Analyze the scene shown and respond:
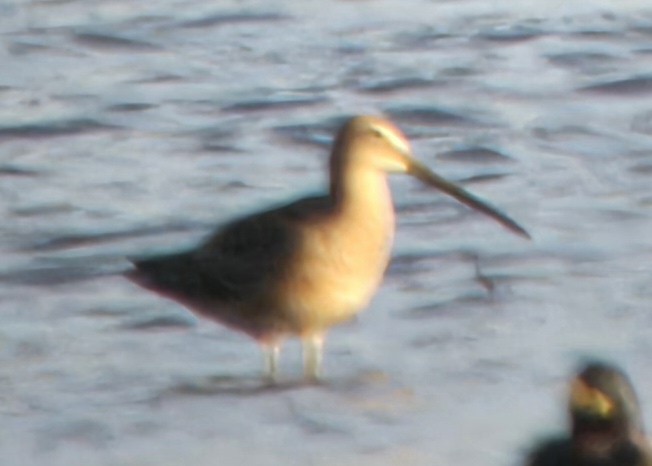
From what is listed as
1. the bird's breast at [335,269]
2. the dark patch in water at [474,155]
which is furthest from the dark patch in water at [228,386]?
the dark patch in water at [474,155]

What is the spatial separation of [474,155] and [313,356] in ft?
11.8

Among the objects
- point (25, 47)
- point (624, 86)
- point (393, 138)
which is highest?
point (393, 138)

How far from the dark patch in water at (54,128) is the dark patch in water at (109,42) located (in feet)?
5.56

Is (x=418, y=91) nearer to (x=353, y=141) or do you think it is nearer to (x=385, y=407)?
(x=353, y=141)

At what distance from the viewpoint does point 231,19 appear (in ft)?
51.2

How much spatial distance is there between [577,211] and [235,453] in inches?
136

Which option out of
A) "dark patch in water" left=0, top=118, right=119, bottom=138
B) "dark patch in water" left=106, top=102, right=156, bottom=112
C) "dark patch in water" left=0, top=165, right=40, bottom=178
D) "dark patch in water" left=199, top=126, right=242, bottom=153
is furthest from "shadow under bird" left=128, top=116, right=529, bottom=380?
"dark patch in water" left=106, top=102, right=156, bottom=112

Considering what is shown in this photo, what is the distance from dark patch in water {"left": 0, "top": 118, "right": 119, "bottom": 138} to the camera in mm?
13148

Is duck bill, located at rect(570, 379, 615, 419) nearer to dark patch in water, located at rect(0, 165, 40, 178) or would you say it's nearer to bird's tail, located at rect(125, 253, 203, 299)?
bird's tail, located at rect(125, 253, 203, 299)

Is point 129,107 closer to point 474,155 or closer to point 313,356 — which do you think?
point 474,155

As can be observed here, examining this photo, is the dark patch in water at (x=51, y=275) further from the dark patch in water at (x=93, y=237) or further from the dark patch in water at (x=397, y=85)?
the dark patch in water at (x=397, y=85)

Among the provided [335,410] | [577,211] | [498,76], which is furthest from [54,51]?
[335,410]

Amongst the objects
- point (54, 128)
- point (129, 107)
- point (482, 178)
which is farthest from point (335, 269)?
point (129, 107)

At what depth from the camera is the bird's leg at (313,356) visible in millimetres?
9289
